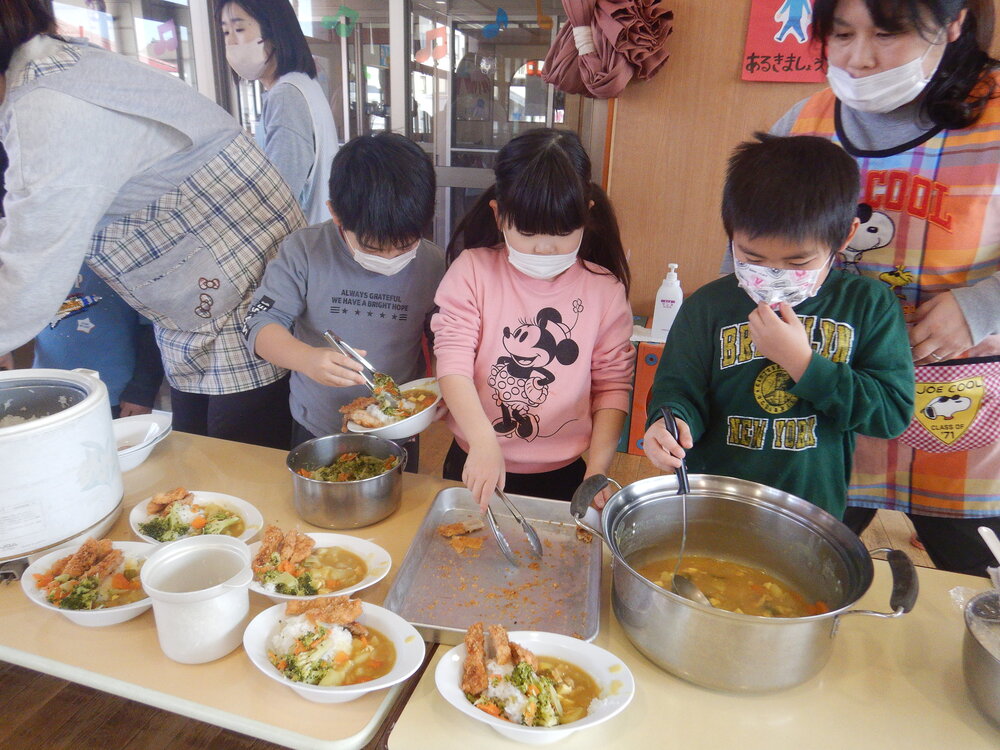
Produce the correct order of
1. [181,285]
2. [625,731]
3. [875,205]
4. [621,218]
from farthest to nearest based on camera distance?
[621,218]
[181,285]
[875,205]
[625,731]

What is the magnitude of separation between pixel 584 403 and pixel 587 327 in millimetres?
162

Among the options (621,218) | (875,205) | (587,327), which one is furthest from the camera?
(621,218)

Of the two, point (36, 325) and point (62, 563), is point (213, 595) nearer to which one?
point (62, 563)

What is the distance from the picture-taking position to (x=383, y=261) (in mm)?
1396

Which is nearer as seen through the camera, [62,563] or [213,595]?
[213,595]

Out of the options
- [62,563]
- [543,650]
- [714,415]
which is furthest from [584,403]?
[62,563]

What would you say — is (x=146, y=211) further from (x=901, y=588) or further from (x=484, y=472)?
(x=901, y=588)

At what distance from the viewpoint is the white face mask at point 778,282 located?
1017 mm

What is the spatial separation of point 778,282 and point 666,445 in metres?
0.32

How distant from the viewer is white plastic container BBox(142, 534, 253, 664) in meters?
0.80

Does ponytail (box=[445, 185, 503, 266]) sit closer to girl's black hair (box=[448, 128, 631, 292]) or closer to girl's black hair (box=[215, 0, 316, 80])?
girl's black hair (box=[448, 128, 631, 292])

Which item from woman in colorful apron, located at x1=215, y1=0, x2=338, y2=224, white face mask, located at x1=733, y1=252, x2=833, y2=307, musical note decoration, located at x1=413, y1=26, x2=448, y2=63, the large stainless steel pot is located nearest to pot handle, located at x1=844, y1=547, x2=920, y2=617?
the large stainless steel pot

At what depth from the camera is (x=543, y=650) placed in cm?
82

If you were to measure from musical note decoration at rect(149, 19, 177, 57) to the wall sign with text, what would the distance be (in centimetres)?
332
